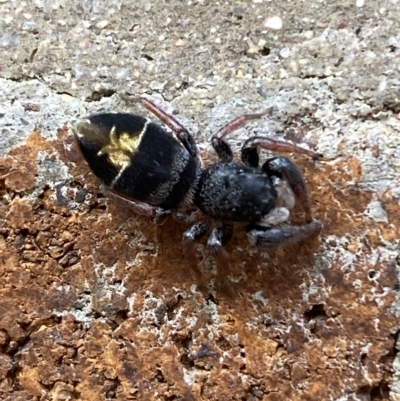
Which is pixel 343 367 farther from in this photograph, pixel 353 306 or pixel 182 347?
pixel 182 347

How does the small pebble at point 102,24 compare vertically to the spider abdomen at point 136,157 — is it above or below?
above

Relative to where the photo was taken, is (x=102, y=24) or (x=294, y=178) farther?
(x=102, y=24)

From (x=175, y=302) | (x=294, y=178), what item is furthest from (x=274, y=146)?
(x=175, y=302)

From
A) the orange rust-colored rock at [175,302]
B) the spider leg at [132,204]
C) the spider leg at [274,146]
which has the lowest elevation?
the orange rust-colored rock at [175,302]

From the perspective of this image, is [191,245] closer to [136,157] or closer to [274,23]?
[136,157]

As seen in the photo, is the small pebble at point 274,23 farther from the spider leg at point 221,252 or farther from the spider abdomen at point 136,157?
the spider leg at point 221,252

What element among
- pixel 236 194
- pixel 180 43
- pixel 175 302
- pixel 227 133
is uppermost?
pixel 180 43

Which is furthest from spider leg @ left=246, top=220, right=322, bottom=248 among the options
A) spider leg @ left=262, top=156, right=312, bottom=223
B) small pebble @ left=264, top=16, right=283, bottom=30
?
small pebble @ left=264, top=16, right=283, bottom=30

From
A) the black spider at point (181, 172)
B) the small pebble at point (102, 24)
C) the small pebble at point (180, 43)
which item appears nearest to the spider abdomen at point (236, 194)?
the black spider at point (181, 172)
